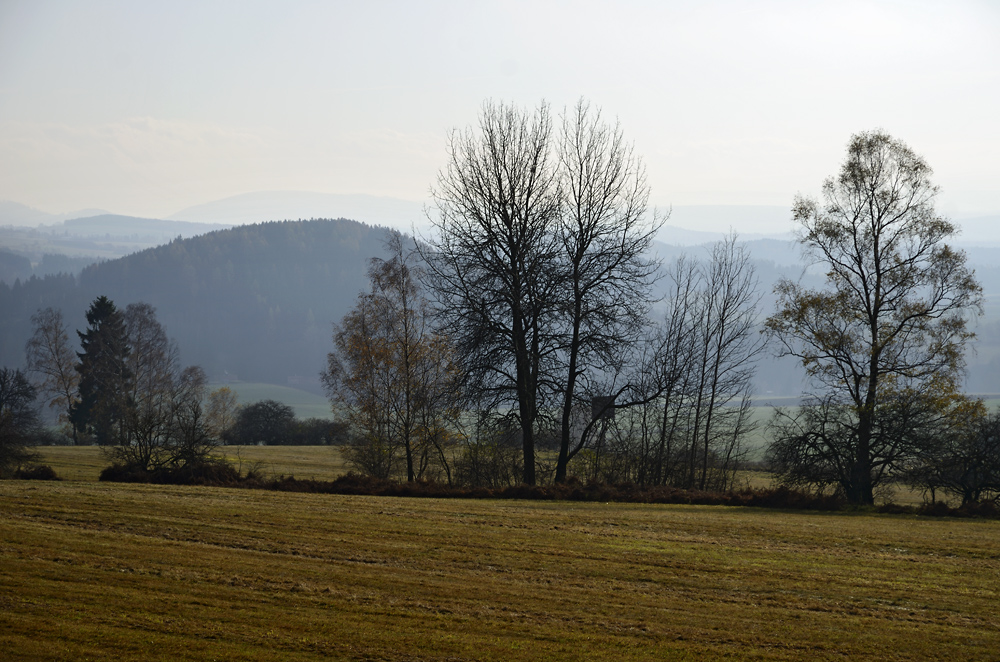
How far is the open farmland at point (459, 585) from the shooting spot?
281 inches

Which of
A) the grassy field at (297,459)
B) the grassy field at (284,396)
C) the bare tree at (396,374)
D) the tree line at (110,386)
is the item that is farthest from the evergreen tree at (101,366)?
the grassy field at (284,396)

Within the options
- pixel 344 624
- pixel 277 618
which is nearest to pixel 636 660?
pixel 344 624

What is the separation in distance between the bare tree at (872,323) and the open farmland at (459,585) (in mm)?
7311

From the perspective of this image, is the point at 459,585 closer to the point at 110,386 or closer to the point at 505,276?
the point at 505,276

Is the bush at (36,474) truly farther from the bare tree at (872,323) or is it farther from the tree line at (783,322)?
the bare tree at (872,323)

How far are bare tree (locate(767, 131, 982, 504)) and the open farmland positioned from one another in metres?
7.31

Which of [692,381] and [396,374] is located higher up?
[692,381]

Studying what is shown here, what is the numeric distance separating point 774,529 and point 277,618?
10313 mm

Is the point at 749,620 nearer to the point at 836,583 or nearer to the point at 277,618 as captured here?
the point at 836,583

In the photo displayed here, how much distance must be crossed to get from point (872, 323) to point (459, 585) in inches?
747

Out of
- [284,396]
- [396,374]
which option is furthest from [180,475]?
[284,396]

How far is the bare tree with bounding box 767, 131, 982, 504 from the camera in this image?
21.5 meters

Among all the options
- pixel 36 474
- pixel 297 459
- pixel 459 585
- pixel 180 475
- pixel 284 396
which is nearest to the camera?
pixel 459 585

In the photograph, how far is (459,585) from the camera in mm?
9172
